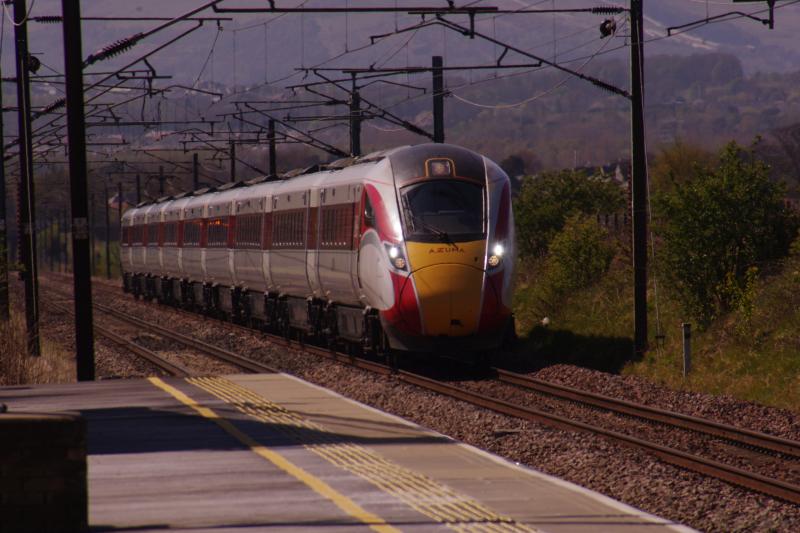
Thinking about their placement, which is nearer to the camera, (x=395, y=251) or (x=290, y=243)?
(x=395, y=251)

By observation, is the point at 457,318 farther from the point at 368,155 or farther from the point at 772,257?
the point at 772,257

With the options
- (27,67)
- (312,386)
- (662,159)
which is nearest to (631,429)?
(312,386)

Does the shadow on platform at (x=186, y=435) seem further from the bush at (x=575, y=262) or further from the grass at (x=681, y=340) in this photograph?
the bush at (x=575, y=262)

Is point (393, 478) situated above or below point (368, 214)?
below

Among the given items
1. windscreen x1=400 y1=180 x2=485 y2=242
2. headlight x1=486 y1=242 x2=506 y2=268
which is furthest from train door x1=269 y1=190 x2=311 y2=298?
headlight x1=486 y1=242 x2=506 y2=268

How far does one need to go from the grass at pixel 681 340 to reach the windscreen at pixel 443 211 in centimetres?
409

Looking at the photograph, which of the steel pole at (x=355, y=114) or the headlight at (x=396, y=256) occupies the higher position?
the steel pole at (x=355, y=114)

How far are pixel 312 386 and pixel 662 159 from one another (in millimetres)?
56531

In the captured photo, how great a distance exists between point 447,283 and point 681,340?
16.9ft

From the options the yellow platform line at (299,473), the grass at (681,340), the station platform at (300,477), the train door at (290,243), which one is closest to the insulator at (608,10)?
the grass at (681,340)

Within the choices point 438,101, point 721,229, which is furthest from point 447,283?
point 438,101

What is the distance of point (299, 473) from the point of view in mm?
11000

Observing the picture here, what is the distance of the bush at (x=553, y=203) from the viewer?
39.2 metres

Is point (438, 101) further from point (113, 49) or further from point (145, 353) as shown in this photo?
point (113, 49)
